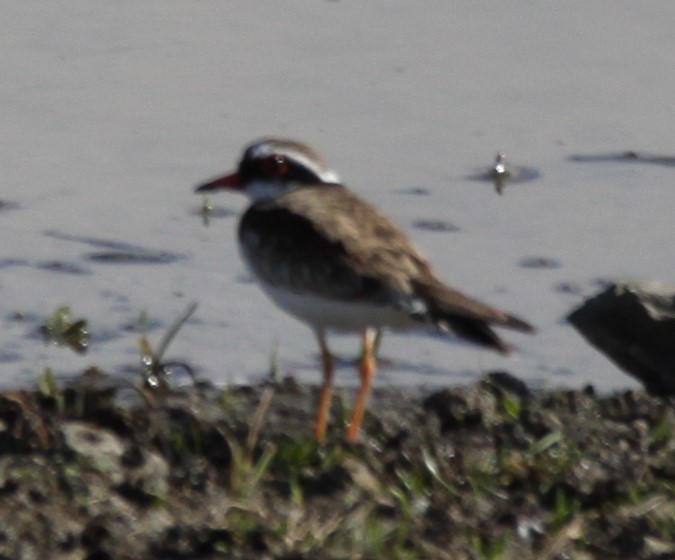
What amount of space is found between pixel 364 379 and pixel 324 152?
271 cm

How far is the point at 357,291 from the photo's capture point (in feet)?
18.9

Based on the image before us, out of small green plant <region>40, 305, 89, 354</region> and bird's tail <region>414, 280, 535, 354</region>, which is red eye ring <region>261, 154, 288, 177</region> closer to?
bird's tail <region>414, 280, 535, 354</region>

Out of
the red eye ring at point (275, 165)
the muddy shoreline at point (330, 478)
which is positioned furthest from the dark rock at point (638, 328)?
the red eye ring at point (275, 165)

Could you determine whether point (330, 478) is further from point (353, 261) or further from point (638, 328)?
point (638, 328)

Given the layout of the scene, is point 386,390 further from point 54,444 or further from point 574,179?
point 574,179

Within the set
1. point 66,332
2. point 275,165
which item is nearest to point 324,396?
point 275,165

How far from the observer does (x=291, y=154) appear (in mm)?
6547

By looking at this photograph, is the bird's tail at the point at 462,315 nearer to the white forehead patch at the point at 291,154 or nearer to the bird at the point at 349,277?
the bird at the point at 349,277

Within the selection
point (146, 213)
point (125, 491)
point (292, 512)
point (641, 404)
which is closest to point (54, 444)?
point (125, 491)

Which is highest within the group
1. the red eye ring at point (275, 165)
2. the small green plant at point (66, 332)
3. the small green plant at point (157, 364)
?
the red eye ring at point (275, 165)

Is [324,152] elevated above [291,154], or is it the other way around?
[291,154]

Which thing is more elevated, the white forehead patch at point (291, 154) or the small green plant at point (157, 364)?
the white forehead patch at point (291, 154)

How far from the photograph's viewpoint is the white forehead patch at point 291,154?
6.55m

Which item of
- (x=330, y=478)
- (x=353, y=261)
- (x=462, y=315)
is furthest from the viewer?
(x=353, y=261)
